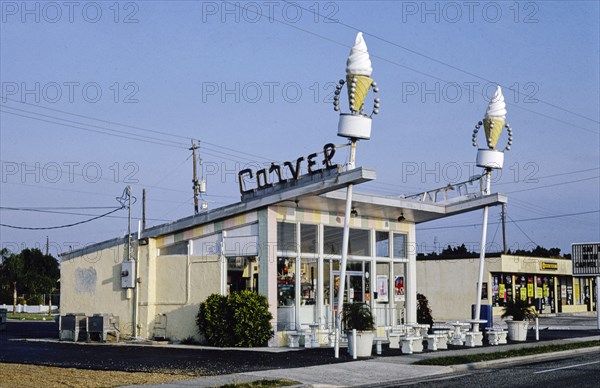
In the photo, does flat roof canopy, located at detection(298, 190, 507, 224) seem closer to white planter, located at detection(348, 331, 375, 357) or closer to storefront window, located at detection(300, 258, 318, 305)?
storefront window, located at detection(300, 258, 318, 305)

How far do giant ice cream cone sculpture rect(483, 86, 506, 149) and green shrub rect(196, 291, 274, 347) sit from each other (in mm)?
10780

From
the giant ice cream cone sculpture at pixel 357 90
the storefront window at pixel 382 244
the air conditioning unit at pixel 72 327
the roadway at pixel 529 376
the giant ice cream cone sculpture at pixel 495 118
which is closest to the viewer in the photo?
the roadway at pixel 529 376

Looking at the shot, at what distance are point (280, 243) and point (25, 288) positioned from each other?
67951 mm

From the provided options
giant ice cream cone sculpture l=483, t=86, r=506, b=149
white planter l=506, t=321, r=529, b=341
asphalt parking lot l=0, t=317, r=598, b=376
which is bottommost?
asphalt parking lot l=0, t=317, r=598, b=376

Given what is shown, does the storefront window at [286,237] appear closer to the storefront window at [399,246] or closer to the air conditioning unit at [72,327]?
the storefront window at [399,246]

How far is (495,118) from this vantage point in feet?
98.5

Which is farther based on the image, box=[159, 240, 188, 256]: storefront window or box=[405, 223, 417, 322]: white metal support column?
box=[405, 223, 417, 322]: white metal support column

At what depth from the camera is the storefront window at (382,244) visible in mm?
30484

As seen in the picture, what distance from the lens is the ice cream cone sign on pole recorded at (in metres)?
30.1

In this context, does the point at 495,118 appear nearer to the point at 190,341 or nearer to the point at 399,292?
the point at 399,292

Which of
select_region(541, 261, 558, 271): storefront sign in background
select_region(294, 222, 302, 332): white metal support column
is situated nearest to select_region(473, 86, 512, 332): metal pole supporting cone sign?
select_region(294, 222, 302, 332): white metal support column

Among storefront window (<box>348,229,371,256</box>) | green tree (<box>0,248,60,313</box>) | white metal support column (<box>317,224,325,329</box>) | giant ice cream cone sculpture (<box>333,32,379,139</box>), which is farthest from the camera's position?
green tree (<box>0,248,60,313</box>)

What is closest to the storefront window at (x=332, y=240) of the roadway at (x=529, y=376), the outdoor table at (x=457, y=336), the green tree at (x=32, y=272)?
the outdoor table at (x=457, y=336)

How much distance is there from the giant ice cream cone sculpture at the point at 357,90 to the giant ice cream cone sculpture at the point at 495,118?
27.2 feet
